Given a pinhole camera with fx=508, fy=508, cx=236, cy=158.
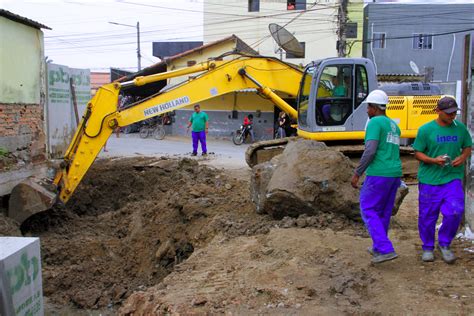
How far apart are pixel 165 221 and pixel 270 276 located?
404 centimetres

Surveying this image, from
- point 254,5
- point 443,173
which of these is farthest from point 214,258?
point 254,5

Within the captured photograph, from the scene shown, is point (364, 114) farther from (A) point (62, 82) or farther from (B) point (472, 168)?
(A) point (62, 82)

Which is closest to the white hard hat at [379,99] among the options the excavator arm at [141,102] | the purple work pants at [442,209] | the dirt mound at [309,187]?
the purple work pants at [442,209]

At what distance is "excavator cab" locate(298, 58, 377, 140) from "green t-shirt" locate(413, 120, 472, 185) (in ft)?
16.6

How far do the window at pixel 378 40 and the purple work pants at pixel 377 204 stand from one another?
2736 cm

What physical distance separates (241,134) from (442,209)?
1844 cm

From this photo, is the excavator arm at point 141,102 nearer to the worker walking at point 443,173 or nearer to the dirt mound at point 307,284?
the dirt mound at point 307,284

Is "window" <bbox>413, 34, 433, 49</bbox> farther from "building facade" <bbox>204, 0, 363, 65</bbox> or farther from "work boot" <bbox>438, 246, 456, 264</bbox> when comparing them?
"work boot" <bbox>438, 246, 456, 264</bbox>

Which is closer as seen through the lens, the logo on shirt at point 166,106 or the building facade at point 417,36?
the logo on shirt at point 166,106

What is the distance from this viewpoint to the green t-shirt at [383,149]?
4.85 meters

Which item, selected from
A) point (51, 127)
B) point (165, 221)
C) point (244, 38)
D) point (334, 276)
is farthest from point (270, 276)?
point (244, 38)

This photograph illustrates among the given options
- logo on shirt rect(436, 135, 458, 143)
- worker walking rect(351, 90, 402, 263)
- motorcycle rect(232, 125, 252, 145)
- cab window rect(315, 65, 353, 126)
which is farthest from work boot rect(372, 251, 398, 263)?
motorcycle rect(232, 125, 252, 145)

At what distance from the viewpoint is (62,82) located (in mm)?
13953

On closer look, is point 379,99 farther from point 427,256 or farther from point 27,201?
point 27,201
